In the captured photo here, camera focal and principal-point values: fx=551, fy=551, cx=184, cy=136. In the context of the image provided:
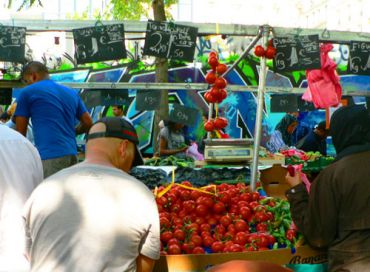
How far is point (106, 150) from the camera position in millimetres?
2805

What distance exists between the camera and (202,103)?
58.7 ft

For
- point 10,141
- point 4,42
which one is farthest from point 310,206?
point 4,42

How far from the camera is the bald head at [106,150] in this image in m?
2.79

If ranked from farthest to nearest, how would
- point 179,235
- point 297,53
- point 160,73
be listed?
point 160,73 < point 297,53 < point 179,235

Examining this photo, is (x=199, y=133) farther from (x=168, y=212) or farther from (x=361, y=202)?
(x=361, y=202)

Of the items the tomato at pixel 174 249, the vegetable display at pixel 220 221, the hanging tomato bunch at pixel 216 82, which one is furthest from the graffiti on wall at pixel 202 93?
the tomato at pixel 174 249

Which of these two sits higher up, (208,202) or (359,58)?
(359,58)

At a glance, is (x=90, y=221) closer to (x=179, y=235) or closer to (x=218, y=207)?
(x=179, y=235)

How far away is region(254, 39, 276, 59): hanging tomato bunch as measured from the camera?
532cm

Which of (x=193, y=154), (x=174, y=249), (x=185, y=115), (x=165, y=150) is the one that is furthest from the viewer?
(x=193, y=154)

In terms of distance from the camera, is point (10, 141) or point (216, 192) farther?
point (216, 192)

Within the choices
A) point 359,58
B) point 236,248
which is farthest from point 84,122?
point 359,58

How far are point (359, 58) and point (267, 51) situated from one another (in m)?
2.46

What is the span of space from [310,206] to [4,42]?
13.4ft
